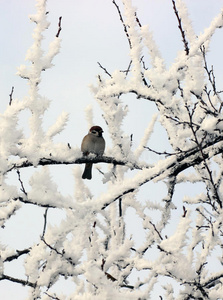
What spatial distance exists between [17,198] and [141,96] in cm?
141

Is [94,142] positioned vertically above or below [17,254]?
above

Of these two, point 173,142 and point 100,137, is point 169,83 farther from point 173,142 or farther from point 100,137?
point 100,137

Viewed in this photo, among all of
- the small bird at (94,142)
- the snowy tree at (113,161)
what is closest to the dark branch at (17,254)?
the snowy tree at (113,161)

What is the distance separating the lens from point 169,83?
392 centimetres

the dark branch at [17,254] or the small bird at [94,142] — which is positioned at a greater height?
the small bird at [94,142]

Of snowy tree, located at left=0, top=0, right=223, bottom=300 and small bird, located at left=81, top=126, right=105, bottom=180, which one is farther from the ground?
small bird, located at left=81, top=126, right=105, bottom=180

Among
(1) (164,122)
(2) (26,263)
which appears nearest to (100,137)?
(1) (164,122)

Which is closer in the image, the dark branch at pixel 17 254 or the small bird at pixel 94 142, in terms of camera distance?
the dark branch at pixel 17 254

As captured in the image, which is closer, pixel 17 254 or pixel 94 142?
pixel 17 254

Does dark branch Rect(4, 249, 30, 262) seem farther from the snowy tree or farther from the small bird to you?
the small bird

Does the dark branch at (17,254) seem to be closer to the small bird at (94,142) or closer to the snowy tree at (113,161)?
the snowy tree at (113,161)

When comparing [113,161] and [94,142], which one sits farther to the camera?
[94,142]

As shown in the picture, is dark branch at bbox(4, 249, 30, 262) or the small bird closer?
dark branch at bbox(4, 249, 30, 262)

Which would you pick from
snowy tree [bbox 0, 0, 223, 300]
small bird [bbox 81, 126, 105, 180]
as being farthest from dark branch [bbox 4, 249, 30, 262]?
Answer: small bird [bbox 81, 126, 105, 180]
